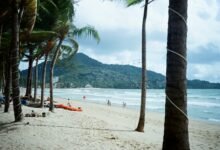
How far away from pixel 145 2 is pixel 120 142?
5.01 metres

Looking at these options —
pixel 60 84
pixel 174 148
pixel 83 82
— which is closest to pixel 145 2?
pixel 174 148

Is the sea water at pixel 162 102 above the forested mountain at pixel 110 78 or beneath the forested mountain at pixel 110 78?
beneath

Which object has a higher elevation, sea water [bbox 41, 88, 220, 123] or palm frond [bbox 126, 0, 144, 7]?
palm frond [bbox 126, 0, 144, 7]

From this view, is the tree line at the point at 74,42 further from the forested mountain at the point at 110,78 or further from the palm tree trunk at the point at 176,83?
the forested mountain at the point at 110,78

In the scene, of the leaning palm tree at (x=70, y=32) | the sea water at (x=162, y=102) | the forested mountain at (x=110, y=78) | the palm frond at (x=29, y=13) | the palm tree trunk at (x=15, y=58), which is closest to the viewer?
the palm tree trunk at (x=15, y=58)

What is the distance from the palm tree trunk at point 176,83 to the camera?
3.58 metres

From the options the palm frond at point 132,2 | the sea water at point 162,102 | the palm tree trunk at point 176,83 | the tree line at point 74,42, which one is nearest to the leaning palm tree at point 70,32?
the tree line at point 74,42

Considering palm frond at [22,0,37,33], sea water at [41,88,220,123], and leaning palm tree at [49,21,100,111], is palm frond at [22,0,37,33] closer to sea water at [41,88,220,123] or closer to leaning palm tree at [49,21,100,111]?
leaning palm tree at [49,21,100,111]

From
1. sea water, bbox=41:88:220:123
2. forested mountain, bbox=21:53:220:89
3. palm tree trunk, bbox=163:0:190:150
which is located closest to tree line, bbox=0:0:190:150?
palm tree trunk, bbox=163:0:190:150

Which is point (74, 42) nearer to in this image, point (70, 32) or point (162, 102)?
point (70, 32)

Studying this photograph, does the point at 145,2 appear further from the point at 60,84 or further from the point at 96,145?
the point at 60,84

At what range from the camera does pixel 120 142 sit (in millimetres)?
8211

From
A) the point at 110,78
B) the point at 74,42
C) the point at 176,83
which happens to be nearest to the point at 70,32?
the point at 74,42

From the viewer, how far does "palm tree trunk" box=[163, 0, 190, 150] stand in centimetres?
358
